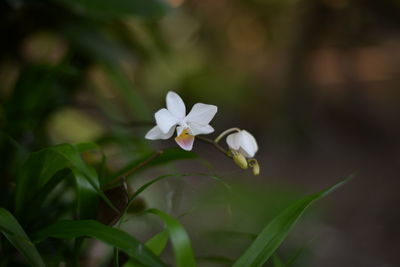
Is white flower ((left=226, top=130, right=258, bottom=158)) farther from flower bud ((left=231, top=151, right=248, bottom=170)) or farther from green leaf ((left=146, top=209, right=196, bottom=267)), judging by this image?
green leaf ((left=146, top=209, right=196, bottom=267))

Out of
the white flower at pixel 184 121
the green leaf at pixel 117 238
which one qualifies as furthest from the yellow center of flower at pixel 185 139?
the green leaf at pixel 117 238

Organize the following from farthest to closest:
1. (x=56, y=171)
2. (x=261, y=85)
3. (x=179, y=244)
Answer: (x=261, y=85), (x=56, y=171), (x=179, y=244)

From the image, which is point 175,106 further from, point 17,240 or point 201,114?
point 17,240

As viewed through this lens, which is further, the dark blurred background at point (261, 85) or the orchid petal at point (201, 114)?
the dark blurred background at point (261, 85)

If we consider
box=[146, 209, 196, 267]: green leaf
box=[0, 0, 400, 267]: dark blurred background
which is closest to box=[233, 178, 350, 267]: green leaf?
box=[146, 209, 196, 267]: green leaf

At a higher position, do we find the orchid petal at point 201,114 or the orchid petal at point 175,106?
the orchid petal at point 175,106

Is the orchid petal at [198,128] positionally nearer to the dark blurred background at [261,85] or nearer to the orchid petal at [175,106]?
the orchid petal at [175,106]

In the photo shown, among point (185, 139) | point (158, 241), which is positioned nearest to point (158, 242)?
point (158, 241)

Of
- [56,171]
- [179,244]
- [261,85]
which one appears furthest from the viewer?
[261,85]

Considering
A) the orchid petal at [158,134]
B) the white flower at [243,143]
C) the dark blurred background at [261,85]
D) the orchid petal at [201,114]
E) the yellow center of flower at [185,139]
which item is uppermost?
the orchid petal at [201,114]
